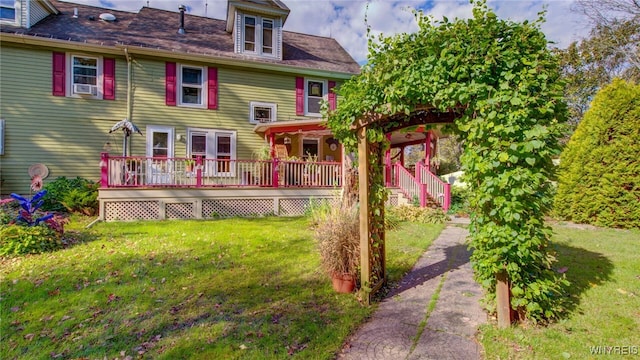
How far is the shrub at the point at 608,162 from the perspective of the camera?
768 centimetres

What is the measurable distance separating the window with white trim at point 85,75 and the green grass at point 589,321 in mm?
12873

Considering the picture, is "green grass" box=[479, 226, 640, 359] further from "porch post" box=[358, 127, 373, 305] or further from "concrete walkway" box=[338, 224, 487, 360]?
"porch post" box=[358, 127, 373, 305]

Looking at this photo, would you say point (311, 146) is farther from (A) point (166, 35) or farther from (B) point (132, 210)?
(B) point (132, 210)

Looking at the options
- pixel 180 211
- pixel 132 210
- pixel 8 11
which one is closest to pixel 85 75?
pixel 8 11

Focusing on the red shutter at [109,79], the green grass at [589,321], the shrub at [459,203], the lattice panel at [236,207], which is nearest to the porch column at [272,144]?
the lattice panel at [236,207]

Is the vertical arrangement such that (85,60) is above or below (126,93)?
above

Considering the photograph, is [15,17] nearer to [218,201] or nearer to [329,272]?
[218,201]

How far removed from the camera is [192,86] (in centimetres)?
1204

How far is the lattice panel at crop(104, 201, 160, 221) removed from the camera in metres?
8.44

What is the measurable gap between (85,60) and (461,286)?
13100mm

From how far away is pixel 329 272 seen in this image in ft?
13.4

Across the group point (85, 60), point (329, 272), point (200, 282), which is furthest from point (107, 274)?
point (85, 60)

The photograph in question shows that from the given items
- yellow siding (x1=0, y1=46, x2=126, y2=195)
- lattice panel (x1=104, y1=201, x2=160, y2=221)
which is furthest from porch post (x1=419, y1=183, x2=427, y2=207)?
yellow siding (x1=0, y1=46, x2=126, y2=195)

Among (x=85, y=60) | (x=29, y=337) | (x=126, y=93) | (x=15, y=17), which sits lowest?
(x=29, y=337)
